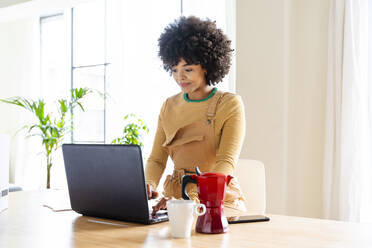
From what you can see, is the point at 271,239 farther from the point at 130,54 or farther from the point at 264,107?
the point at 130,54

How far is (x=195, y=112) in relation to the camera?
1.96m

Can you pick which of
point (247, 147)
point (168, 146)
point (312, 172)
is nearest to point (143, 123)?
point (247, 147)

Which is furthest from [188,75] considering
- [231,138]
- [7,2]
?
[7,2]

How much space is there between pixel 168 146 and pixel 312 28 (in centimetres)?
179

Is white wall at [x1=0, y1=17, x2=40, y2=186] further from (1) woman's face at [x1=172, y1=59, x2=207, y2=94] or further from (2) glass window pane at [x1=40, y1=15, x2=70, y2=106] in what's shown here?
(1) woman's face at [x1=172, y1=59, x2=207, y2=94]

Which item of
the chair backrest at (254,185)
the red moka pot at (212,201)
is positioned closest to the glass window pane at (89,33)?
the chair backrest at (254,185)

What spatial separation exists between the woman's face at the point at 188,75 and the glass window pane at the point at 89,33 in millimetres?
4324

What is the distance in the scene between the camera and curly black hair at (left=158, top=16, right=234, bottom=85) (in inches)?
76.9

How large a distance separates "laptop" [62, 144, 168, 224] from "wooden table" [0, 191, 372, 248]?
33 mm

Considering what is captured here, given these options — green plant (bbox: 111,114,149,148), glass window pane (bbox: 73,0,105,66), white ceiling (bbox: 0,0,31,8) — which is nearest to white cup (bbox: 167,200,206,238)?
green plant (bbox: 111,114,149,148)

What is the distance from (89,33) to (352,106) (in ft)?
14.1

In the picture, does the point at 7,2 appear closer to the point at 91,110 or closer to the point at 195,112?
the point at 91,110

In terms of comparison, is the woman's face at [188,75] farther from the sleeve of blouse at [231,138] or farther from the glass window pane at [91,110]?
the glass window pane at [91,110]

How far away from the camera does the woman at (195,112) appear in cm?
187
